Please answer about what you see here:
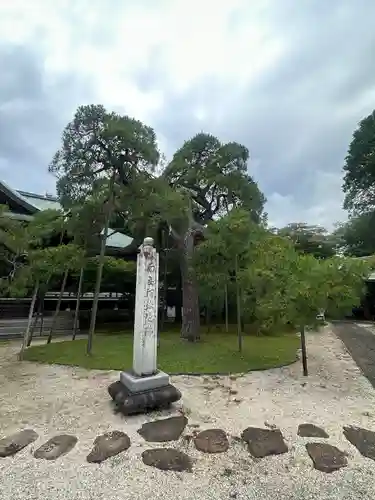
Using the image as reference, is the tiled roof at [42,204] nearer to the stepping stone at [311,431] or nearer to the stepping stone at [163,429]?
the stepping stone at [163,429]

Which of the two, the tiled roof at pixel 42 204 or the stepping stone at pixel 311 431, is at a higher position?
the tiled roof at pixel 42 204

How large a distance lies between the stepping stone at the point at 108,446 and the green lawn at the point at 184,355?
2.77 metres

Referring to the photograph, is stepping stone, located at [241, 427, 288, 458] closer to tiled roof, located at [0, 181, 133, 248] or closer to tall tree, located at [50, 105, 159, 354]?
tall tree, located at [50, 105, 159, 354]

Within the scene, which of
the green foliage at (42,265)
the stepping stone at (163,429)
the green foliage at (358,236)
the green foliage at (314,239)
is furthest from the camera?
the green foliage at (358,236)

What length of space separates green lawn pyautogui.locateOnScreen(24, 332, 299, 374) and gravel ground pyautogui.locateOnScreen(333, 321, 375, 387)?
5.69 ft

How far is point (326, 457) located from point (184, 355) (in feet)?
16.2

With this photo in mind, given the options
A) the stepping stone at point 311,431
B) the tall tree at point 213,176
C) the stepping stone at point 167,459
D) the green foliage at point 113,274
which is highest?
the tall tree at point 213,176

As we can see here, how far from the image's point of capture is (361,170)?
73.0 ft

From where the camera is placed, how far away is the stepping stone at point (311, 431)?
4.19 m

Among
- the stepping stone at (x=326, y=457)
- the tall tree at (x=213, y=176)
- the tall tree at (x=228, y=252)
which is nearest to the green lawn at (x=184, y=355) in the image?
the tall tree at (x=228, y=252)

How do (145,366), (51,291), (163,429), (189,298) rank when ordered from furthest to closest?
(51,291) → (189,298) → (145,366) → (163,429)

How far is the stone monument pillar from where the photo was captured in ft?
15.4

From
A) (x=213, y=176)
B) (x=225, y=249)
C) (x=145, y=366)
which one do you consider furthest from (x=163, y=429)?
(x=213, y=176)

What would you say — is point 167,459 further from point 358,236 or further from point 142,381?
point 358,236
